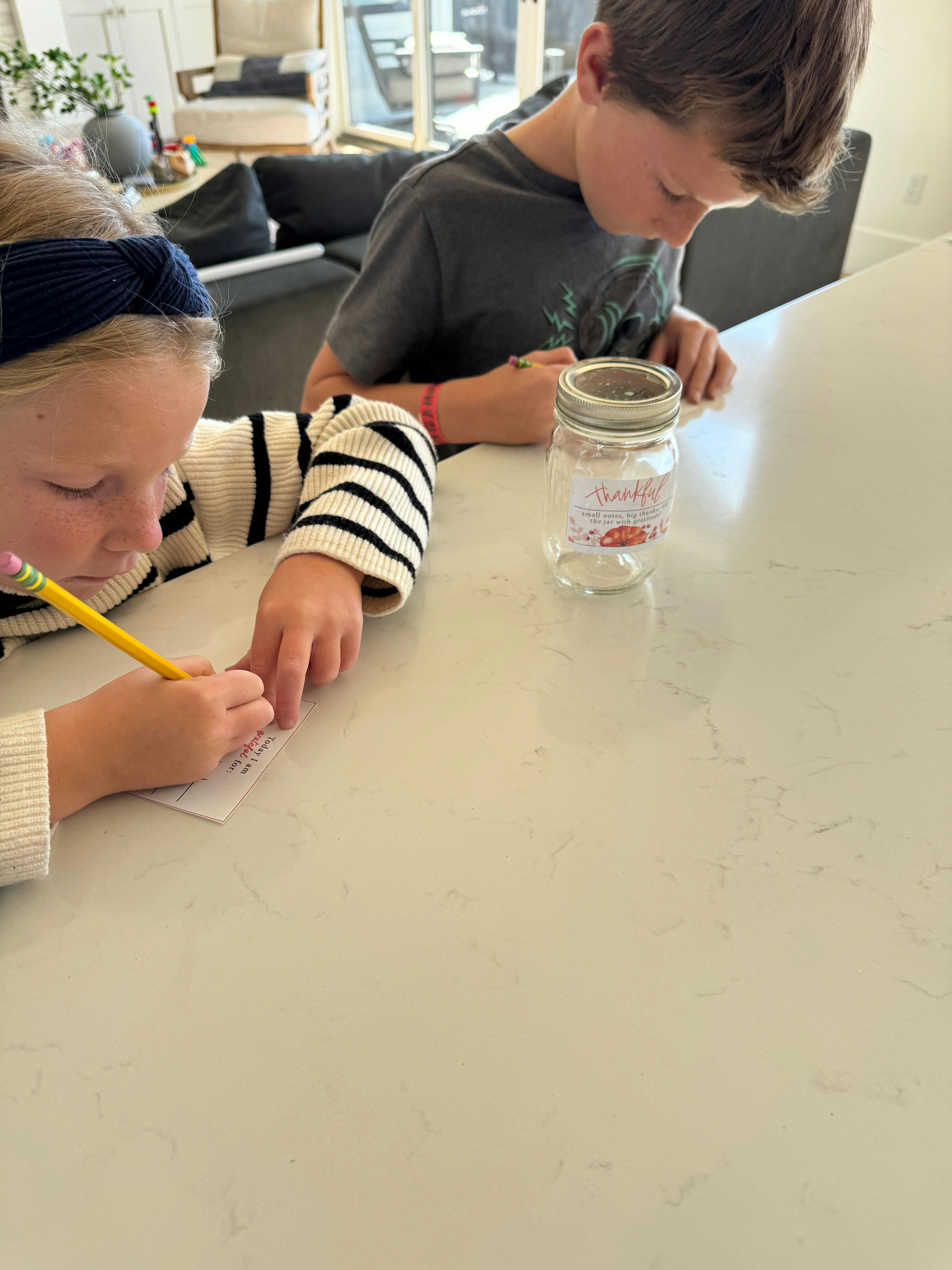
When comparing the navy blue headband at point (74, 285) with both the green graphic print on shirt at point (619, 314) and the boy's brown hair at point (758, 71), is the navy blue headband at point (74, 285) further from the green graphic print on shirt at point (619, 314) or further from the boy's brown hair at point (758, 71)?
the green graphic print on shirt at point (619, 314)

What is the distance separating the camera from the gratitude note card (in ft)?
1.72

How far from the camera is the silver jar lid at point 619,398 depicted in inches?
25.1

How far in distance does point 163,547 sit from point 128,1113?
0.52 m

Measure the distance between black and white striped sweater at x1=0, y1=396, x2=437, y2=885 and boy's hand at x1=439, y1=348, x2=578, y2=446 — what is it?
0.09 m

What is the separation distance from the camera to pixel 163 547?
79cm

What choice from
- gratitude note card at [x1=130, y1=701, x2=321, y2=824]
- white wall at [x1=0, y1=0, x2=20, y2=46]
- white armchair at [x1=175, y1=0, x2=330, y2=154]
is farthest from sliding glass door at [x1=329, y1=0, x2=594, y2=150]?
gratitude note card at [x1=130, y1=701, x2=321, y2=824]

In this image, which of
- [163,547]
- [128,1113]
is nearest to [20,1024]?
[128,1113]

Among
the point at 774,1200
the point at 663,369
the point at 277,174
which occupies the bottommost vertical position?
the point at 277,174

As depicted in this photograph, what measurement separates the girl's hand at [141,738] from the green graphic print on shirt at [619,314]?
77 cm

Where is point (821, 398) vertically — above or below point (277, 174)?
above

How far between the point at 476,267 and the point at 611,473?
48 cm

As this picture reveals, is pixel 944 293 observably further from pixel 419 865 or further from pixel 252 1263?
pixel 252 1263

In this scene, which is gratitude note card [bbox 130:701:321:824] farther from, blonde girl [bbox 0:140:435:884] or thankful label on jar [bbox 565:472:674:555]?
thankful label on jar [bbox 565:472:674:555]

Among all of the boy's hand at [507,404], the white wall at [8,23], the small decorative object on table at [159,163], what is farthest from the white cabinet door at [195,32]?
the boy's hand at [507,404]
